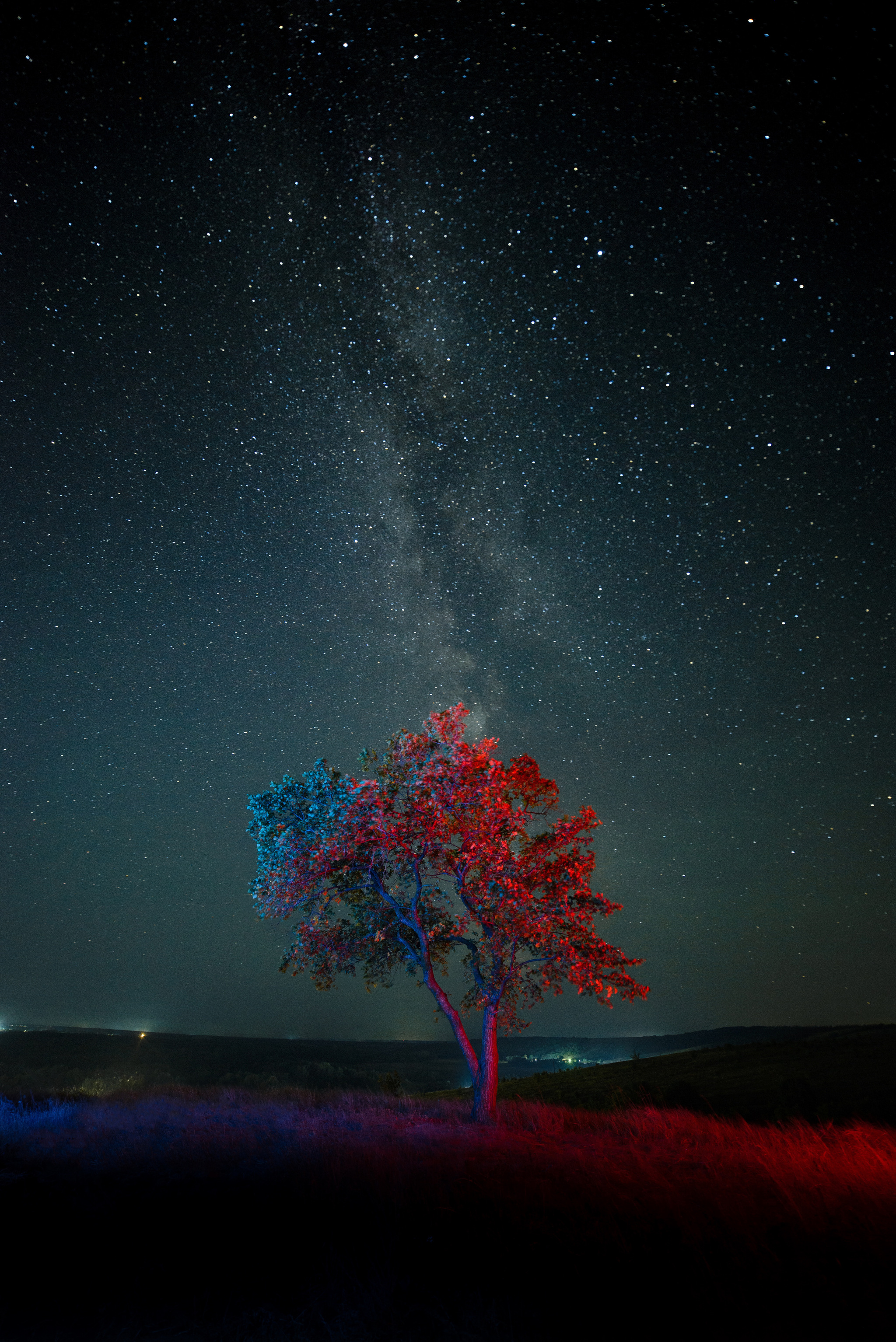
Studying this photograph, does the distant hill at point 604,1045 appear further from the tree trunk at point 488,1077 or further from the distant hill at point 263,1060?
the tree trunk at point 488,1077

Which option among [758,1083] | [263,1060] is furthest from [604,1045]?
[758,1083]

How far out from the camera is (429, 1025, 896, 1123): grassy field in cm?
1938

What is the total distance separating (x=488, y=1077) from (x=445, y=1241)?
41.9 feet

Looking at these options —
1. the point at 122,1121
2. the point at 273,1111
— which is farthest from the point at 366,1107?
the point at 122,1121

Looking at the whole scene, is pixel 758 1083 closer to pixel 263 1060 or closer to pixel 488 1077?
pixel 488 1077

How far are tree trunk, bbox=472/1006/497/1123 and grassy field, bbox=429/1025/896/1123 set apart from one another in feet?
10.3

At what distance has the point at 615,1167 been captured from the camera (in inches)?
310

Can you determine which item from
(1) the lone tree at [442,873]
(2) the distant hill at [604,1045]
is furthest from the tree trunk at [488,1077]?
(2) the distant hill at [604,1045]

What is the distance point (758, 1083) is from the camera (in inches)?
974

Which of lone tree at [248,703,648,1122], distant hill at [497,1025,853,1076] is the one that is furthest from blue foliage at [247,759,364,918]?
distant hill at [497,1025,853,1076]

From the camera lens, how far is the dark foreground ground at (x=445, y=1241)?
4324 mm

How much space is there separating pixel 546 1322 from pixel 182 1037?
6027 inches

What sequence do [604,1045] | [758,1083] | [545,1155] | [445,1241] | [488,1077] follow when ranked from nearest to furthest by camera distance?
[445,1241] < [545,1155] < [488,1077] < [758,1083] < [604,1045]

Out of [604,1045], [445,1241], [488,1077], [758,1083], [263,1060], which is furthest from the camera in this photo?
[604,1045]
